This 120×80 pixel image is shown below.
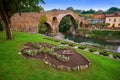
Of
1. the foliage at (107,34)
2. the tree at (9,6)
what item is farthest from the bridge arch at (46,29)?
the tree at (9,6)

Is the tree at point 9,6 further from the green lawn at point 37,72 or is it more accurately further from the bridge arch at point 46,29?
the bridge arch at point 46,29

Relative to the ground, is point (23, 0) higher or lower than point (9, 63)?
higher

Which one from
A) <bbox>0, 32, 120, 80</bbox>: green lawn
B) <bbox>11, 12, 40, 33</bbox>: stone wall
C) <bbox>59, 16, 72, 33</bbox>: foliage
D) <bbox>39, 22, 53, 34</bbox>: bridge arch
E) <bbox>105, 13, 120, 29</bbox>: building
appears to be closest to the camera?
<bbox>0, 32, 120, 80</bbox>: green lawn

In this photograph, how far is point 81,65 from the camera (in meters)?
12.2

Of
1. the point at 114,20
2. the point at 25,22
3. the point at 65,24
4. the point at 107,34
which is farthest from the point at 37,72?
the point at 114,20

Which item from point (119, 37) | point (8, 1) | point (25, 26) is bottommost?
point (119, 37)

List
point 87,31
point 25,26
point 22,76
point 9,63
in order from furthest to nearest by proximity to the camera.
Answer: point 87,31, point 25,26, point 9,63, point 22,76

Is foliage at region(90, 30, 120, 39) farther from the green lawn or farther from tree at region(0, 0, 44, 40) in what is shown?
the green lawn

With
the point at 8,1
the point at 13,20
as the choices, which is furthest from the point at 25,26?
the point at 8,1

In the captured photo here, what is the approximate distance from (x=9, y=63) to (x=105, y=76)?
648cm

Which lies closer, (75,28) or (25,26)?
(25,26)

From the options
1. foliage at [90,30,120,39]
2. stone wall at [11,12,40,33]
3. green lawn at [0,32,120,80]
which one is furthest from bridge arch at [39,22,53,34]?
green lawn at [0,32,120,80]

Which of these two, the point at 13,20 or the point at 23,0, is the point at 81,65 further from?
the point at 13,20

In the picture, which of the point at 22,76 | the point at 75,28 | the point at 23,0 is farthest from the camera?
the point at 75,28
